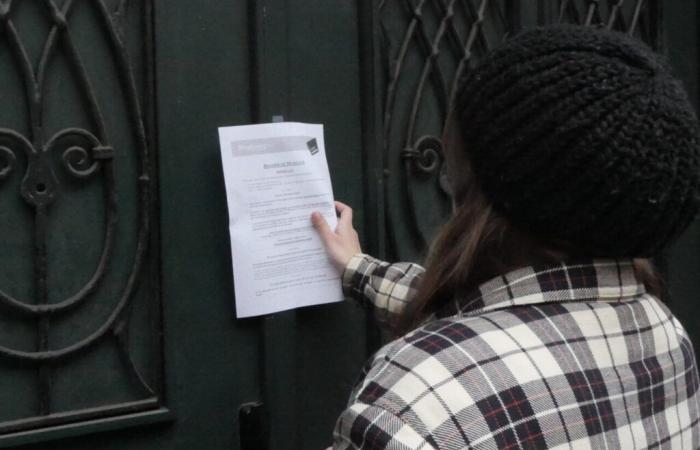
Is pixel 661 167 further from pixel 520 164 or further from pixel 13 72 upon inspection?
pixel 13 72

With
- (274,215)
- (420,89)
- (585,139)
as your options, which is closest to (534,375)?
(585,139)

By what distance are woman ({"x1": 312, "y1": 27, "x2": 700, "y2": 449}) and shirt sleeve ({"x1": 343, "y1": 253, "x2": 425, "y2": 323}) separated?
50cm

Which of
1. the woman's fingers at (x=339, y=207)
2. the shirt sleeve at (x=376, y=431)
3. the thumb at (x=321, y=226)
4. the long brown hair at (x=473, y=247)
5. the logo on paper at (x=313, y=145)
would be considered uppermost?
the logo on paper at (x=313, y=145)

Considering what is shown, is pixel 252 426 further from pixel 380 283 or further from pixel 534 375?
pixel 534 375

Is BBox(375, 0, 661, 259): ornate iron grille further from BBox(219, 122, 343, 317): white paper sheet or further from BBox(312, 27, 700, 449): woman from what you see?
BBox(312, 27, 700, 449): woman

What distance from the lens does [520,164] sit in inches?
45.6

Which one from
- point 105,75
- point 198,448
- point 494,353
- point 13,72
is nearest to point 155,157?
point 105,75

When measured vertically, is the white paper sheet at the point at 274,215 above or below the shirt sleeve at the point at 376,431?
above

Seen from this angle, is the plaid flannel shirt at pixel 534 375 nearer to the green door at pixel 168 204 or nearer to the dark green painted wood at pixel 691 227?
the green door at pixel 168 204

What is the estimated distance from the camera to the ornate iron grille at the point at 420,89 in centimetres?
217

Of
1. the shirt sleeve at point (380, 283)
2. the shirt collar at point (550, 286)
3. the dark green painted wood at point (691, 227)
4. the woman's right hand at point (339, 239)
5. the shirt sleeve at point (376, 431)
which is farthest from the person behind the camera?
the dark green painted wood at point (691, 227)

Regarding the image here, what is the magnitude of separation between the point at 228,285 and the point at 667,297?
1.57 meters

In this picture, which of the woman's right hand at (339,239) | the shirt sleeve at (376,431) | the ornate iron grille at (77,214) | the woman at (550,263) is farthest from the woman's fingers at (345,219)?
the shirt sleeve at (376,431)

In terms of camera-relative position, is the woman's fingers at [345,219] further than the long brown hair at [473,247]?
Yes
